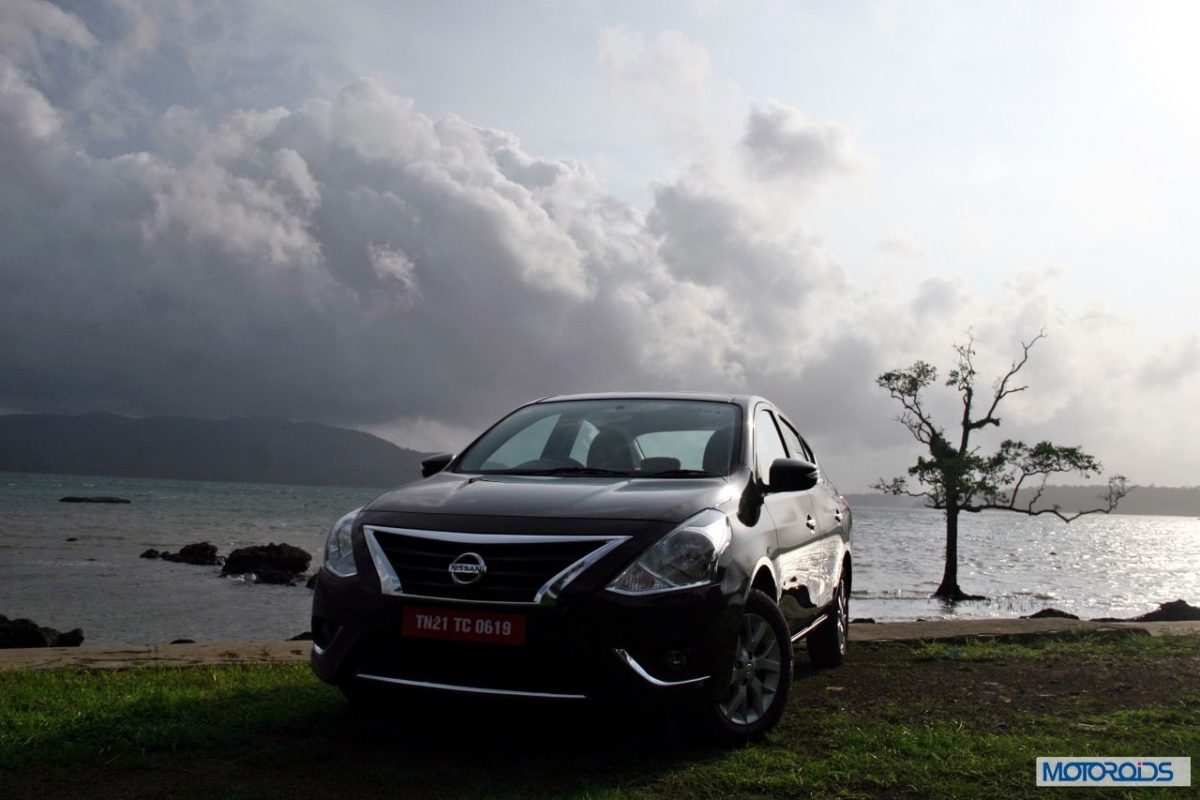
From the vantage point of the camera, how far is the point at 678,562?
4.38m

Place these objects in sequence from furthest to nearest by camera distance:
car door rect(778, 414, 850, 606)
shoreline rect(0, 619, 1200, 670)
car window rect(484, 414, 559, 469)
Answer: shoreline rect(0, 619, 1200, 670) → car door rect(778, 414, 850, 606) → car window rect(484, 414, 559, 469)

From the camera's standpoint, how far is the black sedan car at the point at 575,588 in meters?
4.21

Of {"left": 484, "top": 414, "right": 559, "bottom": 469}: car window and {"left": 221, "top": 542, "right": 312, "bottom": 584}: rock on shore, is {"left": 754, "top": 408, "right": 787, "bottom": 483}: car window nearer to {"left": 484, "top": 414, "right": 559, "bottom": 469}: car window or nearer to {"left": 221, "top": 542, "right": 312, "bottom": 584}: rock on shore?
{"left": 484, "top": 414, "right": 559, "bottom": 469}: car window

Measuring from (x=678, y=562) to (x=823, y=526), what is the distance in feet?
8.62

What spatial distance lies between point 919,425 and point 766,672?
31.8 m

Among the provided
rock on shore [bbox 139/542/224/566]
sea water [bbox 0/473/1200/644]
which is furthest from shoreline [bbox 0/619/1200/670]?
rock on shore [bbox 139/542/224/566]

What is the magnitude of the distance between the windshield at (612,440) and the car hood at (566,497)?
0.28 m

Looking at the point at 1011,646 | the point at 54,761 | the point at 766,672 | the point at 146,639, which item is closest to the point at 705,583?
the point at 766,672

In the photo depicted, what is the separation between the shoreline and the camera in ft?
23.5

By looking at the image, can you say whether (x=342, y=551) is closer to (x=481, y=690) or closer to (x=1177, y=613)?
(x=481, y=690)

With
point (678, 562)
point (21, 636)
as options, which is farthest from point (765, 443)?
point (21, 636)

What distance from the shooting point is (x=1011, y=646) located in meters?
9.08

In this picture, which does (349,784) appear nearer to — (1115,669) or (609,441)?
(609,441)

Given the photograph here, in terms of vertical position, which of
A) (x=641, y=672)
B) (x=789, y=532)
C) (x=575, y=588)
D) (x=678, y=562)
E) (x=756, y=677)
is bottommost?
(x=756, y=677)
